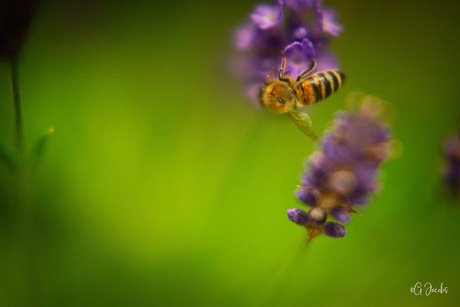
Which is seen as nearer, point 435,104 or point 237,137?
point 237,137

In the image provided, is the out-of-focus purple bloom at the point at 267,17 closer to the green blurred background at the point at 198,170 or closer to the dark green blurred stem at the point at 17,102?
the green blurred background at the point at 198,170

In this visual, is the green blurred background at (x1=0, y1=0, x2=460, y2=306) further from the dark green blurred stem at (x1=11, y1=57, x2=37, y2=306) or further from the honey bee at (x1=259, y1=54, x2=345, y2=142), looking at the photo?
the honey bee at (x1=259, y1=54, x2=345, y2=142)

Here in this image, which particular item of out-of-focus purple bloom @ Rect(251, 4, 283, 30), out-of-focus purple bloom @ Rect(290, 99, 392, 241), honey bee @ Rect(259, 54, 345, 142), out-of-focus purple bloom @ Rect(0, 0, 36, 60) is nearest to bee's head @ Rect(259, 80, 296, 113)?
honey bee @ Rect(259, 54, 345, 142)

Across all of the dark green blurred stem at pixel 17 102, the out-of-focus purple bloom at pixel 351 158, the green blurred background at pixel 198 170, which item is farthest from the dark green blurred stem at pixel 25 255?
the out-of-focus purple bloom at pixel 351 158

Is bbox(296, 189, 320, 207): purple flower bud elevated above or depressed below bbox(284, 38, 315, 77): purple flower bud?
below

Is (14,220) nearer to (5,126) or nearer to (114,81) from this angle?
(5,126)

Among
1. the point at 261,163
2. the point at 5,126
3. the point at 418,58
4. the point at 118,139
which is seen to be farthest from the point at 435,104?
the point at 5,126

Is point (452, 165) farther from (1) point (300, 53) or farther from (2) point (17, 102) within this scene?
(2) point (17, 102)
